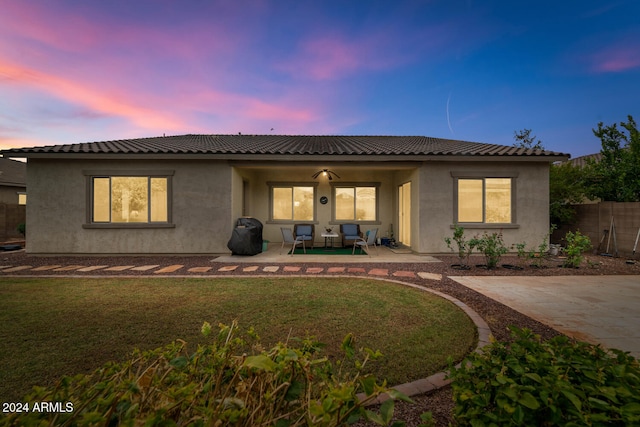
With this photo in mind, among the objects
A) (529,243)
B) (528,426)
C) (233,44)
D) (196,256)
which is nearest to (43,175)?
(196,256)

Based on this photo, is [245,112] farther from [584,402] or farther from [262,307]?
[584,402]

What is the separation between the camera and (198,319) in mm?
3666

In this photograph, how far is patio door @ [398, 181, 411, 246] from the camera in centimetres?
1040

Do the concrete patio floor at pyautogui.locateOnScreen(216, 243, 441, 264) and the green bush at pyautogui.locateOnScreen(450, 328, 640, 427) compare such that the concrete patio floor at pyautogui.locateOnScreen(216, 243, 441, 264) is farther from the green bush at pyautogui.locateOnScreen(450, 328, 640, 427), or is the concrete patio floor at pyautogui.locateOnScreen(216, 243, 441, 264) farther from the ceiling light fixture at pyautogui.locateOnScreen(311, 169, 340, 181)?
the green bush at pyautogui.locateOnScreen(450, 328, 640, 427)

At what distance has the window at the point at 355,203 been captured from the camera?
472 inches

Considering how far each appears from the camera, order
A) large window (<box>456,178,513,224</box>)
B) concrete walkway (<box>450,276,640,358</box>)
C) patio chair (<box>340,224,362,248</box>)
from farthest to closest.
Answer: patio chair (<box>340,224,362,248</box>), large window (<box>456,178,513,224</box>), concrete walkway (<box>450,276,640,358</box>)

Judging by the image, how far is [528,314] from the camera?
3961mm

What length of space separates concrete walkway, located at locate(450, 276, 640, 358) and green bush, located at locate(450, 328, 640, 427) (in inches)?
96.9

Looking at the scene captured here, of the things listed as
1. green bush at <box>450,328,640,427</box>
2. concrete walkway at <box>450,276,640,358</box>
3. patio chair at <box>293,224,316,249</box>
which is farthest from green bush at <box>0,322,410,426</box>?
patio chair at <box>293,224,316,249</box>

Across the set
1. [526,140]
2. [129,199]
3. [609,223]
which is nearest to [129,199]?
[129,199]

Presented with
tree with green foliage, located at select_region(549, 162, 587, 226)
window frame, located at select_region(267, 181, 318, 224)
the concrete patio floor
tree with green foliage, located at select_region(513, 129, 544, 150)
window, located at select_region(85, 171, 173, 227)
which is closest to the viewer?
the concrete patio floor

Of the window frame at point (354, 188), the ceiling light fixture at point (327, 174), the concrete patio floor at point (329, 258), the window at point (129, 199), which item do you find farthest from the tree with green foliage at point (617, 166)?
the window at point (129, 199)

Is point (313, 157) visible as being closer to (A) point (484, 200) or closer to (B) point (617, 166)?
(A) point (484, 200)

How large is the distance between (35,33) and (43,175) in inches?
164
